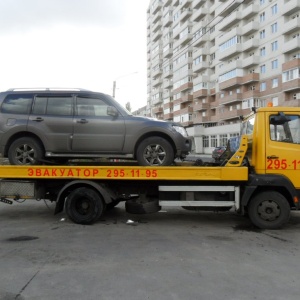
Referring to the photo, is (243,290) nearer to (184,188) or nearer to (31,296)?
(31,296)

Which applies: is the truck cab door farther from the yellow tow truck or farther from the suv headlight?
the suv headlight

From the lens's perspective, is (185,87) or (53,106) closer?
(53,106)

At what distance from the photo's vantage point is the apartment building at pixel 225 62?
45844 millimetres

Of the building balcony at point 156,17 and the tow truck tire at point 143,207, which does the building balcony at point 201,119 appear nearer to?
the building balcony at point 156,17

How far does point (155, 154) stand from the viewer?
762cm

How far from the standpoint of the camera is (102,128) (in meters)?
7.61

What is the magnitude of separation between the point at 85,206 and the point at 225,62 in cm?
5694

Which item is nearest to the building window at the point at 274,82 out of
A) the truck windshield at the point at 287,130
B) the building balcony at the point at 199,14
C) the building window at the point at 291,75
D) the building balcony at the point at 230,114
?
the building window at the point at 291,75

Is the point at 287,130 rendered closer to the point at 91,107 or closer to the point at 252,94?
the point at 91,107

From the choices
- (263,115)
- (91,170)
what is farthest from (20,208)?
(263,115)

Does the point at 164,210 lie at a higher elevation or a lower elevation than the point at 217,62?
lower

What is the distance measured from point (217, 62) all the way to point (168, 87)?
1036 inches

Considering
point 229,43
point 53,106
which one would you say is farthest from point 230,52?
point 53,106

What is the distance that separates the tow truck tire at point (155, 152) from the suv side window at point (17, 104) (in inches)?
104
